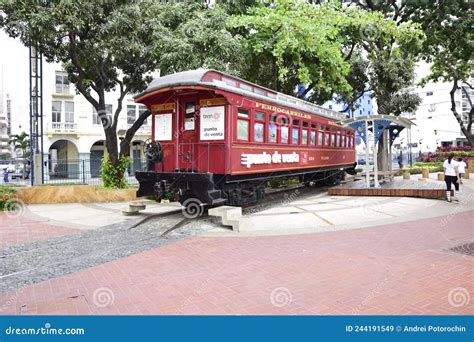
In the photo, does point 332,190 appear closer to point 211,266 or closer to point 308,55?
point 308,55

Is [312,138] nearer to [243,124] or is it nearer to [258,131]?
[258,131]

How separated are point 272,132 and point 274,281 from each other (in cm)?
692

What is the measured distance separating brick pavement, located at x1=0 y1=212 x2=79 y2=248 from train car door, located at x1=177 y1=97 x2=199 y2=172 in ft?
10.7

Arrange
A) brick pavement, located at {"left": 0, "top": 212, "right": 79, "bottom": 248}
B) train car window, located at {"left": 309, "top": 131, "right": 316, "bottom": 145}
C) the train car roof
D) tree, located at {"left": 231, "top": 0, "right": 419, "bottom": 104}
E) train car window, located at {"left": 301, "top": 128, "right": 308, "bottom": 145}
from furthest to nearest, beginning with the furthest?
tree, located at {"left": 231, "top": 0, "right": 419, "bottom": 104}, train car window, located at {"left": 309, "top": 131, "right": 316, "bottom": 145}, train car window, located at {"left": 301, "top": 128, "right": 308, "bottom": 145}, the train car roof, brick pavement, located at {"left": 0, "top": 212, "right": 79, "bottom": 248}

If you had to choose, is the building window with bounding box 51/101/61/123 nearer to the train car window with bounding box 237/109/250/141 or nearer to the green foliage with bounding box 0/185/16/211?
the green foliage with bounding box 0/185/16/211

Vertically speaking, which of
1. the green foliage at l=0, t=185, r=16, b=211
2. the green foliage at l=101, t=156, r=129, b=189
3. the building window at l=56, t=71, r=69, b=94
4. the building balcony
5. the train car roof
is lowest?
the green foliage at l=0, t=185, r=16, b=211

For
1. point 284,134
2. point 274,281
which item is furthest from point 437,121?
point 274,281

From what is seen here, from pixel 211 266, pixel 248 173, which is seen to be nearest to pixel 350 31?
pixel 248 173

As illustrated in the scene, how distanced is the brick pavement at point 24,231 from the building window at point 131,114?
2227 centimetres

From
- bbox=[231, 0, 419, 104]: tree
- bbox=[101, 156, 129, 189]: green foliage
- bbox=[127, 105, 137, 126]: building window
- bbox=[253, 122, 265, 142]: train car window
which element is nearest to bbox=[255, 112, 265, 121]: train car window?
bbox=[253, 122, 265, 142]: train car window

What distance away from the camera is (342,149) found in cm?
1817

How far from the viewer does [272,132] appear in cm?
1151

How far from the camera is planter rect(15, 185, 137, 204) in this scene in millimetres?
13781

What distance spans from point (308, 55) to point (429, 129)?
51931mm
